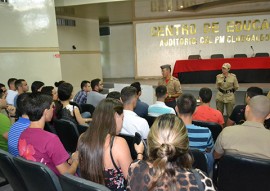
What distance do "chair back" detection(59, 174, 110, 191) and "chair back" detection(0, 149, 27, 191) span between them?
64 centimetres

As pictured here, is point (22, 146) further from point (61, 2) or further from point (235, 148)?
point (61, 2)

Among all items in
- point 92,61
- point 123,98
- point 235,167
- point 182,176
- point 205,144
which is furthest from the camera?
point 92,61

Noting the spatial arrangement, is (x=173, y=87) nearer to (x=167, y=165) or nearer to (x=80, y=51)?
(x=167, y=165)

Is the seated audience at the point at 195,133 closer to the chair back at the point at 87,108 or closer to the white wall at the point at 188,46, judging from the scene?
the chair back at the point at 87,108

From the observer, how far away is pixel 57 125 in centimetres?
296

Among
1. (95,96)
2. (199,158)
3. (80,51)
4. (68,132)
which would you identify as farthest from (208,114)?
(80,51)

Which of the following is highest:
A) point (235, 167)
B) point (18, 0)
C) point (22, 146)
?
point (18, 0)

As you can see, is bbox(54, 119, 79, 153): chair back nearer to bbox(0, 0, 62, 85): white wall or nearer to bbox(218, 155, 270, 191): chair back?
bbox(218, 155, 270, 191): chair back

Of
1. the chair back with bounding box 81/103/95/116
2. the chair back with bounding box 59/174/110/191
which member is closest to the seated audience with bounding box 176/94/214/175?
the chair back with bounding box 59/174/110/191

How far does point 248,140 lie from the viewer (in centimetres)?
187

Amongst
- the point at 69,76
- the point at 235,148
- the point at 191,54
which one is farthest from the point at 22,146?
the point at 191,54

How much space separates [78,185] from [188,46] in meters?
10.7

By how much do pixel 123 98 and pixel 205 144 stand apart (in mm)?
1084

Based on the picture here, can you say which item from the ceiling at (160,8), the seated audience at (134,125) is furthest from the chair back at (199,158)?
the ceiling at (160,8)
